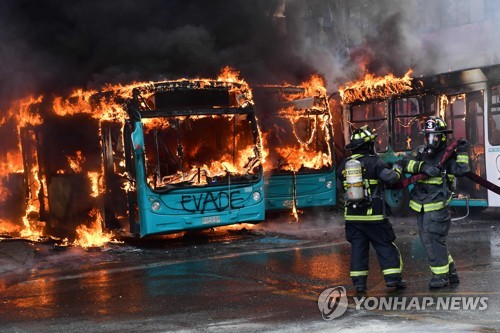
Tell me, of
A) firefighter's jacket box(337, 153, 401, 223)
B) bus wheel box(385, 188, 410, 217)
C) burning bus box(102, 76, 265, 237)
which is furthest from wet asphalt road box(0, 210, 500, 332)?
bus wheel box(385, 188, 410, 217)

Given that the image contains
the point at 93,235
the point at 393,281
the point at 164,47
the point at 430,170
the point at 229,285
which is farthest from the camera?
the point at 164,47

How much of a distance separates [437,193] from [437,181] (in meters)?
0.11

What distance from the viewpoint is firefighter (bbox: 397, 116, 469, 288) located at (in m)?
6.75

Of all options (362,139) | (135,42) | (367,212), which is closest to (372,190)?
(367,212)

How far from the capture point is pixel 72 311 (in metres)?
6.86

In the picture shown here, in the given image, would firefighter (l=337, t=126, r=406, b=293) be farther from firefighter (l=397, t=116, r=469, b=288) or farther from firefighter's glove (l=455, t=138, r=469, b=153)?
firefighter's glove (l=455, t=138, r=469, b=153)

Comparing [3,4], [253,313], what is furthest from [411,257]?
[3,4]

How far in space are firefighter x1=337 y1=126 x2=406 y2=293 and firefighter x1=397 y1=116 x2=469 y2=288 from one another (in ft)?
0.91

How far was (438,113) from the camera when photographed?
13.4 metres

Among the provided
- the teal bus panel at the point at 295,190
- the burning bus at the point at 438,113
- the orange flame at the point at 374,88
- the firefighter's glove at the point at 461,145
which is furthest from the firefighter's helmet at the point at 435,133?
the orange flame at the point at 374,88

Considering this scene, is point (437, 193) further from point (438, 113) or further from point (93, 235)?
point (93, 235)

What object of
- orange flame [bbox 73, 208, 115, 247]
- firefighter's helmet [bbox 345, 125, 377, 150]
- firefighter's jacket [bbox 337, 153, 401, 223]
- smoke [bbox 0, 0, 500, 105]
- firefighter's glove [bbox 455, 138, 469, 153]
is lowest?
orange flame [bbox 73, 208, 115, 247]

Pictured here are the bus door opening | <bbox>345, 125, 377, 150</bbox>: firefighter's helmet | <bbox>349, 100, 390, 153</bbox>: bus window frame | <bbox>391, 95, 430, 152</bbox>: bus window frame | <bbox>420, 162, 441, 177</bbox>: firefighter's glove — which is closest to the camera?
<bbox>420, 162, 441, 177</bbox>: firefighter's glove

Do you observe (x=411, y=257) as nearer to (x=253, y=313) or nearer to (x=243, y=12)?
(x=253, y=313)
